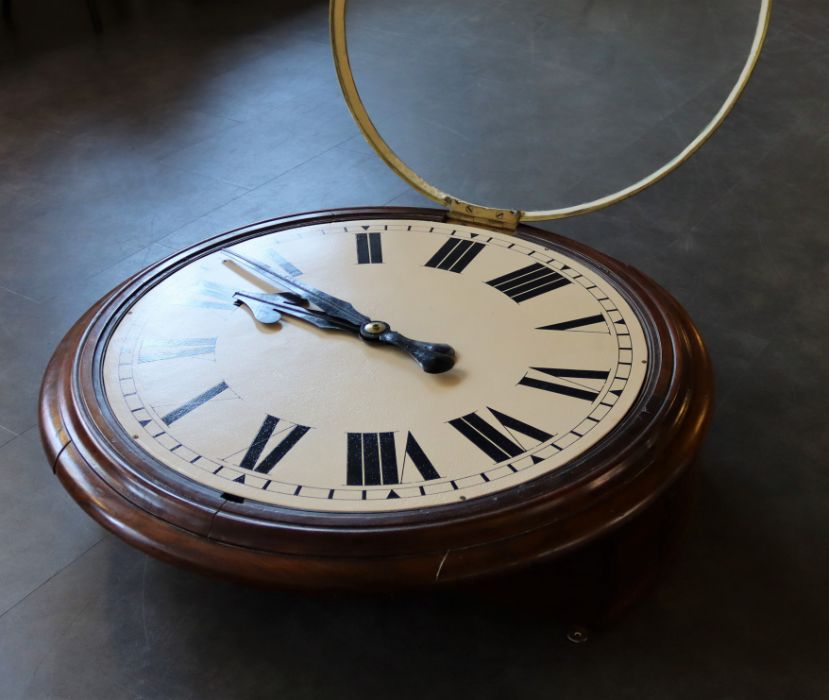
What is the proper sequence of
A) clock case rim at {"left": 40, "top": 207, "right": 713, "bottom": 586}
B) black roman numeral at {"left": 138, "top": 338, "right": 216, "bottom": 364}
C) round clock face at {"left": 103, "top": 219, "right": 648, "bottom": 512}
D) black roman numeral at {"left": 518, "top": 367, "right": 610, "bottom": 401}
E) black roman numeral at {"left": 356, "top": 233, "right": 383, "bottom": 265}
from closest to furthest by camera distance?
1. clock case rim at {"left": 40, "top": 207, "right": 713, "bottom": 586}
2. round clock face at {"left": 103, "top": 219, "right": 648, "bottom": 512}
3. black roman numeral at {"left": 518, "top": 367, "right": 610, "bottom": 401}
4. black roman numeral at {"left": 138, "top": 338, "right": 216, "bottom": 364}
5. black roman numeral at {"left": 356, "top": 233, "right": 383, "bottom": 265}

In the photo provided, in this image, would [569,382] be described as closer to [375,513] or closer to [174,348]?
[375,513]

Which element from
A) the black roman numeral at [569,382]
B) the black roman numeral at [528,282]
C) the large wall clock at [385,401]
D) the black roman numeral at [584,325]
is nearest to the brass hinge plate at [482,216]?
the large wall clock at [385,401]

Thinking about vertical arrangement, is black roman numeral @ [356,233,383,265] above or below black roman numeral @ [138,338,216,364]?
below

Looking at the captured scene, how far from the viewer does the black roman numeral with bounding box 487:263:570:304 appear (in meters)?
1.48

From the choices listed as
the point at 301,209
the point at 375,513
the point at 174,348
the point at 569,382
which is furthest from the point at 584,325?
the point at 301,209

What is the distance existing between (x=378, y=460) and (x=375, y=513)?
3.7 inches

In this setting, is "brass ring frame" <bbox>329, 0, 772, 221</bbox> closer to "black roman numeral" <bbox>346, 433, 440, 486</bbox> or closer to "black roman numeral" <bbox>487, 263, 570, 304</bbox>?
"black roman numeral" <bbox>487, 263, 570, 304</bbox>

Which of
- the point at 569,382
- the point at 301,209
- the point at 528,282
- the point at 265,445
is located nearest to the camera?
the point at 265,445

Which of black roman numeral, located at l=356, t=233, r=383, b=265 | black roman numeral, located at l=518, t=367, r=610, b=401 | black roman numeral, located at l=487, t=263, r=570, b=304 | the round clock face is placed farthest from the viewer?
black roman numeral, located at l=356, t=233, r=383, b=265

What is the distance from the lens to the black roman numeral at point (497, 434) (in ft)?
3.78

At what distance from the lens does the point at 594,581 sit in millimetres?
1220

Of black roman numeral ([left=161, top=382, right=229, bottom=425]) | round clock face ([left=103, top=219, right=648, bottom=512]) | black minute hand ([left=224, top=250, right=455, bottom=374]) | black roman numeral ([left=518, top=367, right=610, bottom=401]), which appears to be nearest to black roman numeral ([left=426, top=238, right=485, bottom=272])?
round clock face ([left=103, top=219, right=648, bottom=512])

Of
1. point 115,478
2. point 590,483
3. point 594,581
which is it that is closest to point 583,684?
point 594,581

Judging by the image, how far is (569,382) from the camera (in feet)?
4.19
